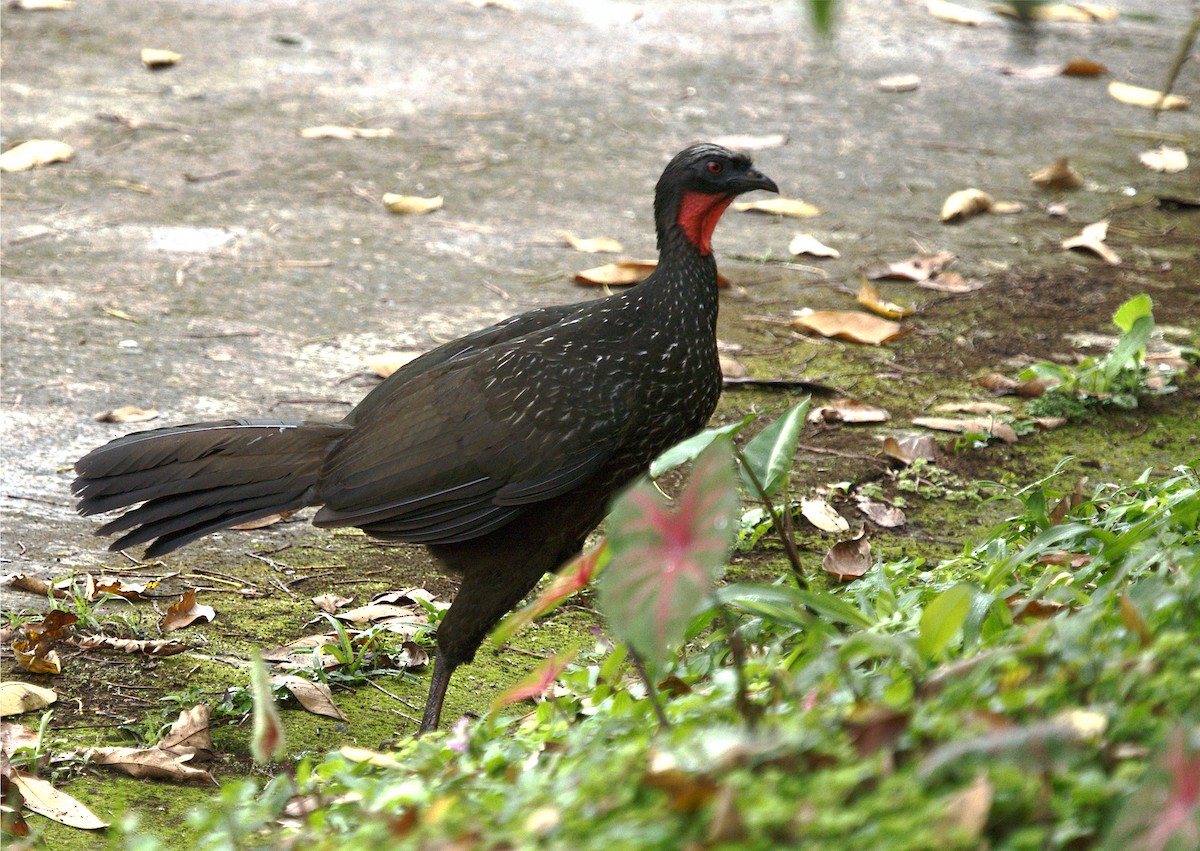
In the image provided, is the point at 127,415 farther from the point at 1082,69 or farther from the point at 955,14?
the point at 955,14

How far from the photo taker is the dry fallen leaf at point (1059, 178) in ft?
22.6

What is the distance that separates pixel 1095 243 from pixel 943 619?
14.7 ft

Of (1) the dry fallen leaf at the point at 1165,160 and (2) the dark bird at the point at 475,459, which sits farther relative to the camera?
(1) the dry fallen leaf at the point at 1165,160

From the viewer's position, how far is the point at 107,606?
363cm

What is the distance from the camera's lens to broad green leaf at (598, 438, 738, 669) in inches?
69.8

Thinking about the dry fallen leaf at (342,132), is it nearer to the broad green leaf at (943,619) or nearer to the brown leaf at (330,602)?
the brown leaf at (330,602)

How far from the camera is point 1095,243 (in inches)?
241

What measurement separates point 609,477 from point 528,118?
450 centimetres

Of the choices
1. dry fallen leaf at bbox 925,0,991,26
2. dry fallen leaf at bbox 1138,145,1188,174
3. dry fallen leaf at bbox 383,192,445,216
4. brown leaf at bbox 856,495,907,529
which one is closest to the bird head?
brown leaf at bbox 856,495,907,529

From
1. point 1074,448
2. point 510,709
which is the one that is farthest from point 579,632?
point 1074,448

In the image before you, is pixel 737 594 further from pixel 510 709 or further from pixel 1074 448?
pixel 1074 448

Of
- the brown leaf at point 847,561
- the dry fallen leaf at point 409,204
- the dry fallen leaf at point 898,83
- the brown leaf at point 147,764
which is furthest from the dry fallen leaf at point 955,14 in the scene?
the brown leaf at point 147,764

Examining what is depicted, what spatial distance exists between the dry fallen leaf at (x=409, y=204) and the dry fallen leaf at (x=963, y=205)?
2.32 meters

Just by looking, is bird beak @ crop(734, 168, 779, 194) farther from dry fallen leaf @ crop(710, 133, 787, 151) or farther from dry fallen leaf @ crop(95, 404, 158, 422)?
dry fallen leaf @ crop(710, 133, 787, 151)
